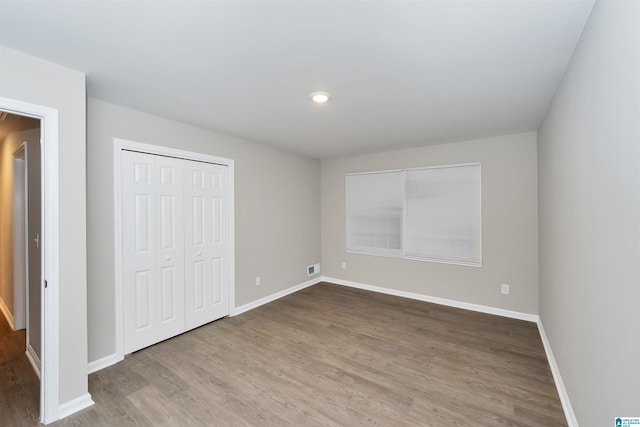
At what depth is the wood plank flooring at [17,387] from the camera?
1884mm

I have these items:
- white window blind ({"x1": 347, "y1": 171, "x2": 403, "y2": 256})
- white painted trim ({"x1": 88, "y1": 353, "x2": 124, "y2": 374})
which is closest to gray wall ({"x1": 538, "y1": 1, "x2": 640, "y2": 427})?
white window blind ({"x1": 347, "y1": 171, "x2": 403, "y2": 256})

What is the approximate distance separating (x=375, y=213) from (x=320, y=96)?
9.24 ft

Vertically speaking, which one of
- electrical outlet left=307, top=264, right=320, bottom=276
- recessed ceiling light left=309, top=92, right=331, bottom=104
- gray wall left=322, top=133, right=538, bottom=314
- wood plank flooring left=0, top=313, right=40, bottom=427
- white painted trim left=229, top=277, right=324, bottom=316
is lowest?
wood plank flooring left=0, top=313, right=40, bottom=427

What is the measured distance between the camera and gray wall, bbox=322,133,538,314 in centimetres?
353

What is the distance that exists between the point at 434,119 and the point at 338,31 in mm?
1865

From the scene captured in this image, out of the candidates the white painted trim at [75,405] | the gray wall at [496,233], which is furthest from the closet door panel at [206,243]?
the gray wall at [496,233]

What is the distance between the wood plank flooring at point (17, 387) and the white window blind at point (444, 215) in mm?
4380

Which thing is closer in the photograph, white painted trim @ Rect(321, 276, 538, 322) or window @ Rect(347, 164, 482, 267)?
white painted trim @ Rect(321, 276, 538, 322)

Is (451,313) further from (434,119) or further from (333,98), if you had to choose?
(333,98)

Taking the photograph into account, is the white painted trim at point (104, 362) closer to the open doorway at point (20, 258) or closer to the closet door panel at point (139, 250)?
the closet door panel at point (139, 250)

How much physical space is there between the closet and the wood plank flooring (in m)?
0.66

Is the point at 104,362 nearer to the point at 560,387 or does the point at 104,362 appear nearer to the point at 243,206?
the point at 243,206

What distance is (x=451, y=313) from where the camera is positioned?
377cm

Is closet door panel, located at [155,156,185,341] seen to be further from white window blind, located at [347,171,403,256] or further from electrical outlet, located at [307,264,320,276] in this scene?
white window blind, located at [347,171,403,256]
